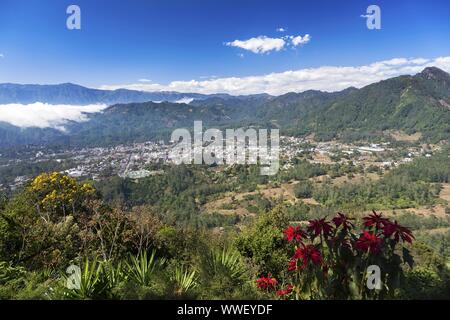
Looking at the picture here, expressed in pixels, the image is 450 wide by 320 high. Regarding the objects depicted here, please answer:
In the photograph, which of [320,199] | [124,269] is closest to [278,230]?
[124,269]

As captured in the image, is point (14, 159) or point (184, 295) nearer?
point (184, 295)

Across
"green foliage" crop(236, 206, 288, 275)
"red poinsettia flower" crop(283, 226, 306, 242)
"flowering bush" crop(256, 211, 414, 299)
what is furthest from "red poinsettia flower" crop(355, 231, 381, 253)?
"green foliage" crop(236, 206, 288, 275)

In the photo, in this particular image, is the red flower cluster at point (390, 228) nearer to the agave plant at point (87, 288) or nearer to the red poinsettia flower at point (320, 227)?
the red poinsettia flower at point (320, 227)

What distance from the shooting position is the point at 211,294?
9.73ft

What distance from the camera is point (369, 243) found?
248 centimetres

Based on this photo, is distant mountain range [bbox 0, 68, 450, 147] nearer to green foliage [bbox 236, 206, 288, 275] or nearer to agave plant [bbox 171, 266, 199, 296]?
green foliage [bbox 236, 206, 288, 275]

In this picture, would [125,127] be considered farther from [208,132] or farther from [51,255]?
[51,255]

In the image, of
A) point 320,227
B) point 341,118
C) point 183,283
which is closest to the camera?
point 320,227

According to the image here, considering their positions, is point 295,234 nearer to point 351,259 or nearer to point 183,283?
point 351,259

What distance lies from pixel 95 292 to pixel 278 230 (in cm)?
496

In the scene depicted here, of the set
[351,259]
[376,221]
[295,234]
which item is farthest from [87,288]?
[376,221]

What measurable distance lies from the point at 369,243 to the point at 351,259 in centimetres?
25

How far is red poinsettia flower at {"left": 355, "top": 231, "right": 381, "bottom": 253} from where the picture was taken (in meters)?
2.46
